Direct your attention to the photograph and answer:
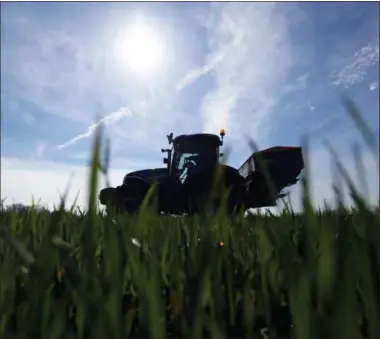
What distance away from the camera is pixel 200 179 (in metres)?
7.49

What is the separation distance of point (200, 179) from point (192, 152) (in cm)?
166

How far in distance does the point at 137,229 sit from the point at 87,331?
34 cm

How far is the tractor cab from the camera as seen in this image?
8930mm

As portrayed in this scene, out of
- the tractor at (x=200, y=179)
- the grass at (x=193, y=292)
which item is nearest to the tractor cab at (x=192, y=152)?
the tractor at (x=200, y=179)

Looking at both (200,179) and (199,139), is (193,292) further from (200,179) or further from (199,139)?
(199,139)

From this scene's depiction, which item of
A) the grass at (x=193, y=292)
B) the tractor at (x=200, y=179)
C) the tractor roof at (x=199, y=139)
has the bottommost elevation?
the grass at (x=193, y=292)

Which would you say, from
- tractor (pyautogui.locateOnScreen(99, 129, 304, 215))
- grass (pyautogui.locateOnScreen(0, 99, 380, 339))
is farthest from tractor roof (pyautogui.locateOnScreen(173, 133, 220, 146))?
grass (pyautogui.locateOnScreen(0, 99, 380, 339))

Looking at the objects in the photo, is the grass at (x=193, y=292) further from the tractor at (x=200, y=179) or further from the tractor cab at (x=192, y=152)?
the tractor cab at (x=192, y=152)

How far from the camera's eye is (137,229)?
968 millimetres

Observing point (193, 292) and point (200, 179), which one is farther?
point (200, 179)

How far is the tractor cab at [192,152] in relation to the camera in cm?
893

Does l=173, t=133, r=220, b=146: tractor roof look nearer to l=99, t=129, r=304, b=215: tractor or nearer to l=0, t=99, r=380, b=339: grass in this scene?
l=99, t=129, r=304, b=215: tractor

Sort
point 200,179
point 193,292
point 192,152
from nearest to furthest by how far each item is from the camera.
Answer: point 193,292 → point 200,179 → point 192,152

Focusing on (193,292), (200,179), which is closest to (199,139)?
(200,179)
